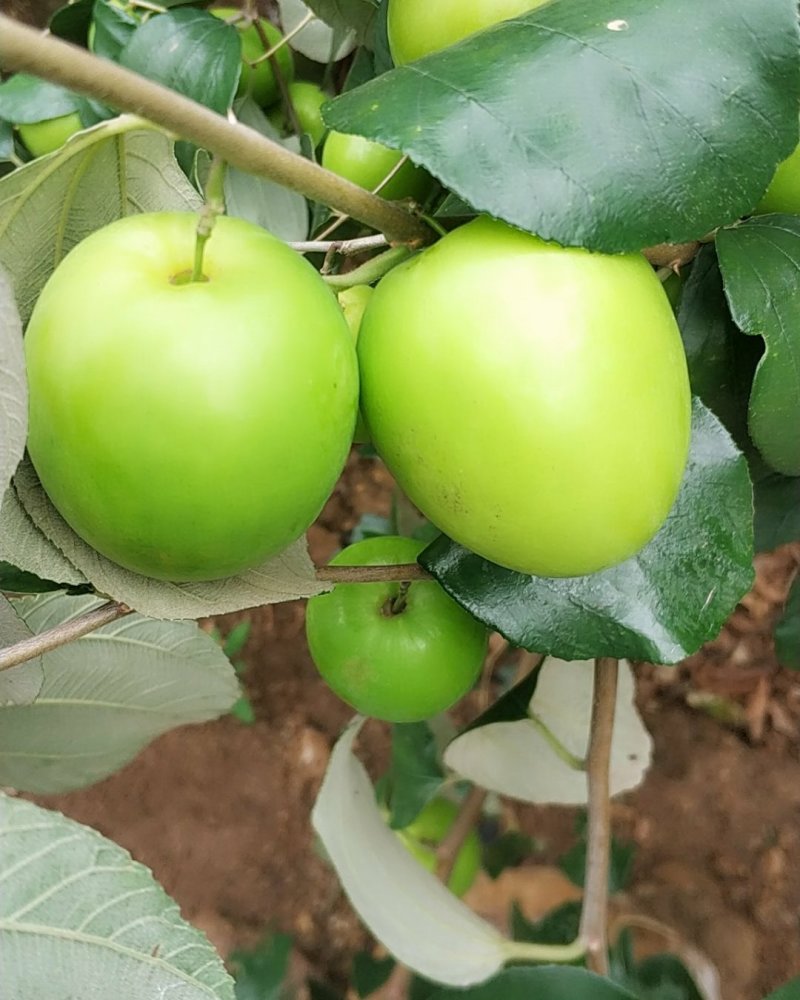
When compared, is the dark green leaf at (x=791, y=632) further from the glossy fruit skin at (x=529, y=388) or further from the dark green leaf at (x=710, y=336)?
the glossy fruit skin at (x=529, y=388)

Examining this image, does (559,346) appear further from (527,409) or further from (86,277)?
(86,277)

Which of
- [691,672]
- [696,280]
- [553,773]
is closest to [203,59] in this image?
[696,280]

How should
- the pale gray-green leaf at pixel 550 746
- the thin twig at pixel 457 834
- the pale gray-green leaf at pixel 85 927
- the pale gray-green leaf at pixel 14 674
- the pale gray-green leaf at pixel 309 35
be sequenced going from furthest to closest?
the thin twig at pixel 457 834 → the pale gray-green leaf at pixel 309 35 → the pale gray-green leaf at pixel 550 746 → the pale gray-green leaf at pixel 14 674 → the pale gray-green leaf at pixel 85 927

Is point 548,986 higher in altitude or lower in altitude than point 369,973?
higher

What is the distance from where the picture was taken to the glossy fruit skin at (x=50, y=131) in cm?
86

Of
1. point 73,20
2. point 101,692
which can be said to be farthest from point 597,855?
point 73,20

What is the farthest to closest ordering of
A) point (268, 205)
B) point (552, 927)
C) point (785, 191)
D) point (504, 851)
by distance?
1. point (504, 851)
2. point (552, 927)
3. point (268, 205)
4. point (785, 191)

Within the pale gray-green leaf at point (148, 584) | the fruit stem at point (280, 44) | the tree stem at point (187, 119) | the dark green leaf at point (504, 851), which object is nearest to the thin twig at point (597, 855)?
the pale gray-green leaf at point (148, 584)

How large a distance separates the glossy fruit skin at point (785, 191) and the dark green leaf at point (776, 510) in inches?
8.0

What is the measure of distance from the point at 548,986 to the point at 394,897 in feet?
0.49

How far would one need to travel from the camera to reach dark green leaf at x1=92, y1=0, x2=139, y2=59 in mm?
803

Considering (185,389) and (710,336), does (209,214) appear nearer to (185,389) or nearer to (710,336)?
(185,389)

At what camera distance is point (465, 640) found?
0.61 metres

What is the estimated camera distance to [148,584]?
0.43 m
